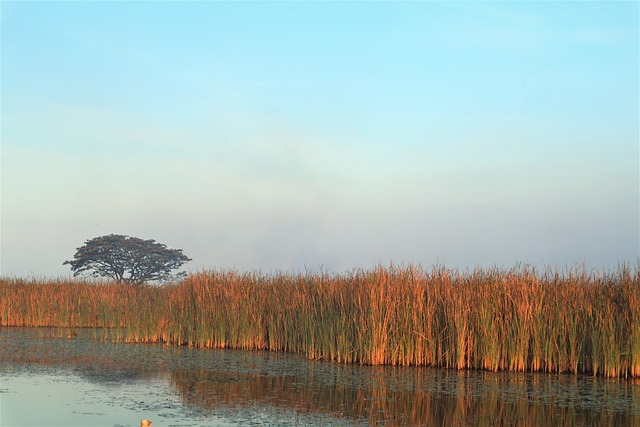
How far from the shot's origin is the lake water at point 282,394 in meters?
9.66

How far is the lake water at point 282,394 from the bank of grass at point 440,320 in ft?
1.75

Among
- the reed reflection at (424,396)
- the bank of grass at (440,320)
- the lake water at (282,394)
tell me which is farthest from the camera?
the bank of grass at (440,320)

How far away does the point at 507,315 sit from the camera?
1416 centimetres

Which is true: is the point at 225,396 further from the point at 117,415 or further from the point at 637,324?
the point at 637,324

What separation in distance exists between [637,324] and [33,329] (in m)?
17.3

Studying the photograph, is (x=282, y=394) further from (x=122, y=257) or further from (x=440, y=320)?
(x=122, y=257)

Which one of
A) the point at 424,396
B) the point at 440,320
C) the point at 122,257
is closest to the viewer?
the point at 424,396

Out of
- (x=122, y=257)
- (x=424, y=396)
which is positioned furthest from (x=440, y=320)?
(x=122, y=257)

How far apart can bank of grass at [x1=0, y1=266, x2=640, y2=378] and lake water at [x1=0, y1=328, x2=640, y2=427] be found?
53 cm

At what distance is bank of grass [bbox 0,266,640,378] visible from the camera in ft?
44.5

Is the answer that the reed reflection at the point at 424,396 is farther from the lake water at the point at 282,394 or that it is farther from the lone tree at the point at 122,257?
the lone tree at the point at 122,257

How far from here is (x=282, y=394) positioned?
11.3 metres

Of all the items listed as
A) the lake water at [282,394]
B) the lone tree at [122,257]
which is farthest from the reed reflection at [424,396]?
the lone tree at [122,257]

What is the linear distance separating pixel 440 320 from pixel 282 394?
4.44 m
